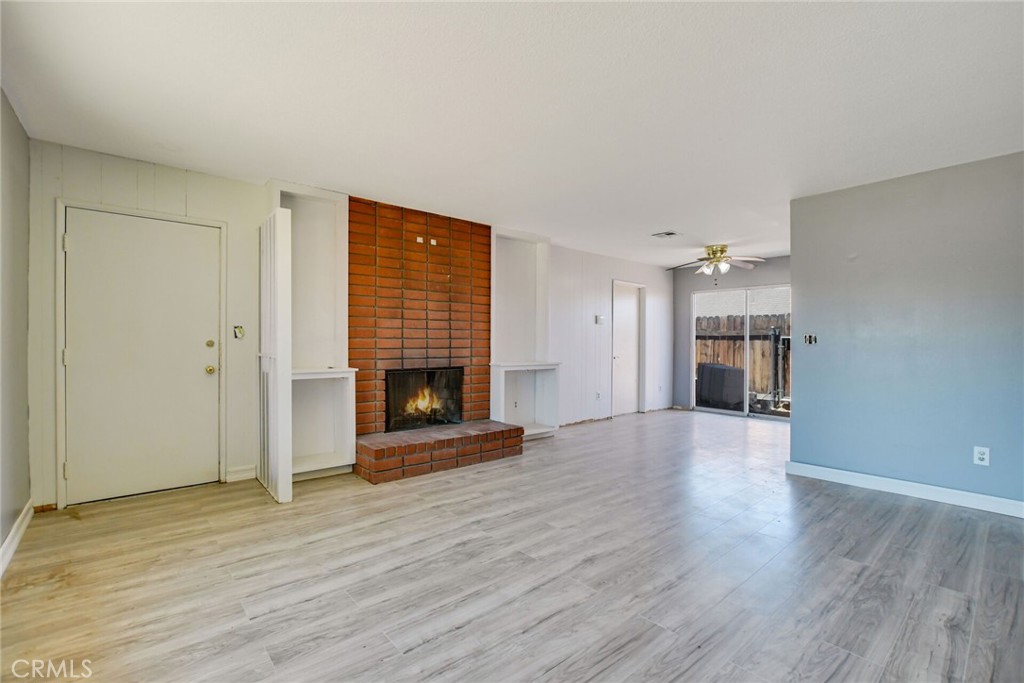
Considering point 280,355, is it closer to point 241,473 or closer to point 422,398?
point 241,473

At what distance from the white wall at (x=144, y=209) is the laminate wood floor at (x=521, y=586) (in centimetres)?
52

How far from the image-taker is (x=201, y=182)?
375cm

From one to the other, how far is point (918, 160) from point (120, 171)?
603cm

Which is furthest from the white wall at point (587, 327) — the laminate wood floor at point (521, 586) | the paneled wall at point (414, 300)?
the laminate wood floor at point (521, 586)

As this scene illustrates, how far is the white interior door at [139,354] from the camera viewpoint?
10.8 ft

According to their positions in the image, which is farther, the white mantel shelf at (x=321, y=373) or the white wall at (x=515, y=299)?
the white wall at (x=515, y=299)

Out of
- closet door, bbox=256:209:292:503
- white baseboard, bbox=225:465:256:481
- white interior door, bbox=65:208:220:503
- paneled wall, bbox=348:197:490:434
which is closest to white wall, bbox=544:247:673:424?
paneled wall, bbox=348:197:490:434

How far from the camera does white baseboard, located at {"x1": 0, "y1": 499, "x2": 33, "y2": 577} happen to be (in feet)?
7.76

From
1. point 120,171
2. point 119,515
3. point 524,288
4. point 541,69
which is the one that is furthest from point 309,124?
point 524,288

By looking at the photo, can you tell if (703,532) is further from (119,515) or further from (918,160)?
(119,515)

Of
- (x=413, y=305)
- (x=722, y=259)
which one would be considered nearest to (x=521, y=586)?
(x=413, y=305)

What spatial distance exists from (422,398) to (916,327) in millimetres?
4504

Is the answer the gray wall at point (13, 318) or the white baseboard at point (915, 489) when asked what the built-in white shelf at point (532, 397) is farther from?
the gray wall at point (13, 318)

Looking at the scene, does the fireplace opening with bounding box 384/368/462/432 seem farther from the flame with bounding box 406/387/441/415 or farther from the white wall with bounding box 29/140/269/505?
the white wall with bounding box 29/140/269/505
